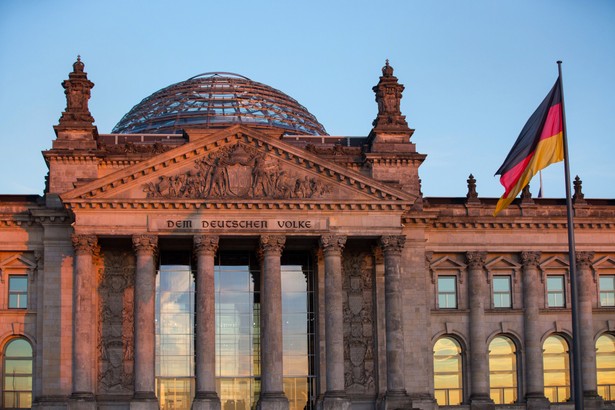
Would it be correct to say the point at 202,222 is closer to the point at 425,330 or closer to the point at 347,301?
the point at 347,301

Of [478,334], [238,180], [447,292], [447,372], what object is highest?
[238,180]

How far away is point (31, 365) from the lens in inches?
2736

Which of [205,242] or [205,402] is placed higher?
[205,242]

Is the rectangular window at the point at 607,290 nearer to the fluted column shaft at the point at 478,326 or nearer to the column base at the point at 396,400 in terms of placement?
the fluted column shaft at the point at 478,326

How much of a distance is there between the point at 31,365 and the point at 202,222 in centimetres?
1401

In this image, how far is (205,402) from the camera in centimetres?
6419

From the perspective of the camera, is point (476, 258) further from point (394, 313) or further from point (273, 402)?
point (273, 402)

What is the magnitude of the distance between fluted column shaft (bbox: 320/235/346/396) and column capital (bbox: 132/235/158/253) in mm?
9612

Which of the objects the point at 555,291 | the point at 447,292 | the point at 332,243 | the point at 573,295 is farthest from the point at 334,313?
the point at 573,295

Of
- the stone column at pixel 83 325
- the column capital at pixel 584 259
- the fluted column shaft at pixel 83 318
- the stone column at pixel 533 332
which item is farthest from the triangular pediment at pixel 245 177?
the column capital at pixel 584 259

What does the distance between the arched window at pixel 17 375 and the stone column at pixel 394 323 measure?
70.0 feet

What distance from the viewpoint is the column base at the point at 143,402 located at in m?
63.8

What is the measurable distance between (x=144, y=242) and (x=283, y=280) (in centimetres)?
977

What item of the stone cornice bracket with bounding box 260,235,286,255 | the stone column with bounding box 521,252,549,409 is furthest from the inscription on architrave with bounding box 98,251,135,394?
the stone column with bounding box 521,252,549,409
